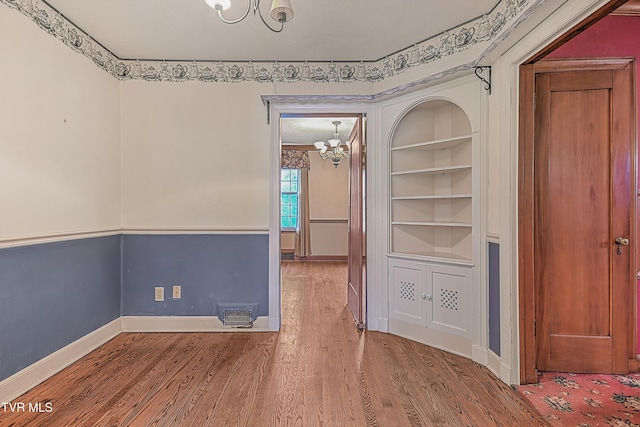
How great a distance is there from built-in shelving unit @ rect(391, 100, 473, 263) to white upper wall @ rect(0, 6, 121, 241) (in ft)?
8.44

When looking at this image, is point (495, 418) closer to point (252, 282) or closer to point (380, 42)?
point (252, 282)

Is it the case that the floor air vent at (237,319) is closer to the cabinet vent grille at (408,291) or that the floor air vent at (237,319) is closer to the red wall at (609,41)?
the cabinet vent grille at (408,291)

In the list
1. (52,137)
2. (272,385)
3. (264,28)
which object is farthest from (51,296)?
(264,28)

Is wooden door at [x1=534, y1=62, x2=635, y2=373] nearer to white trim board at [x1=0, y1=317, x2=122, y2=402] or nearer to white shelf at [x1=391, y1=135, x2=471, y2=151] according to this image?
white shelf at [x1=391, y1=135, x2=471, y2=151]

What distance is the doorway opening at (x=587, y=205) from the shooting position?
2.41 metres

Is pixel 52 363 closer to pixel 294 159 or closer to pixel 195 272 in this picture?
pixel 195 272

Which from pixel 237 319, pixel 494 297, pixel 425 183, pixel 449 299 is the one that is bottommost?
pixel 237 319

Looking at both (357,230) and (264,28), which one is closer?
(264,28)

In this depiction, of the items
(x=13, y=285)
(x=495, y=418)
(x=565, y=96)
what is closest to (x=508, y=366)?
(x=495, y=418)

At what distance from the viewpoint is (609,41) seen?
249cm

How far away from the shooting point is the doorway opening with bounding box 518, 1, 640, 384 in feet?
7.92

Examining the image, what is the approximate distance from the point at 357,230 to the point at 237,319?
1.45m

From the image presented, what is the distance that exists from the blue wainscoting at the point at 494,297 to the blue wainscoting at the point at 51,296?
10.2 feet

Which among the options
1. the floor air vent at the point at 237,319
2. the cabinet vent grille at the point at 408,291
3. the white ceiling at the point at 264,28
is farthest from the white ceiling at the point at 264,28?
the floor air vent at the point at 237,319
